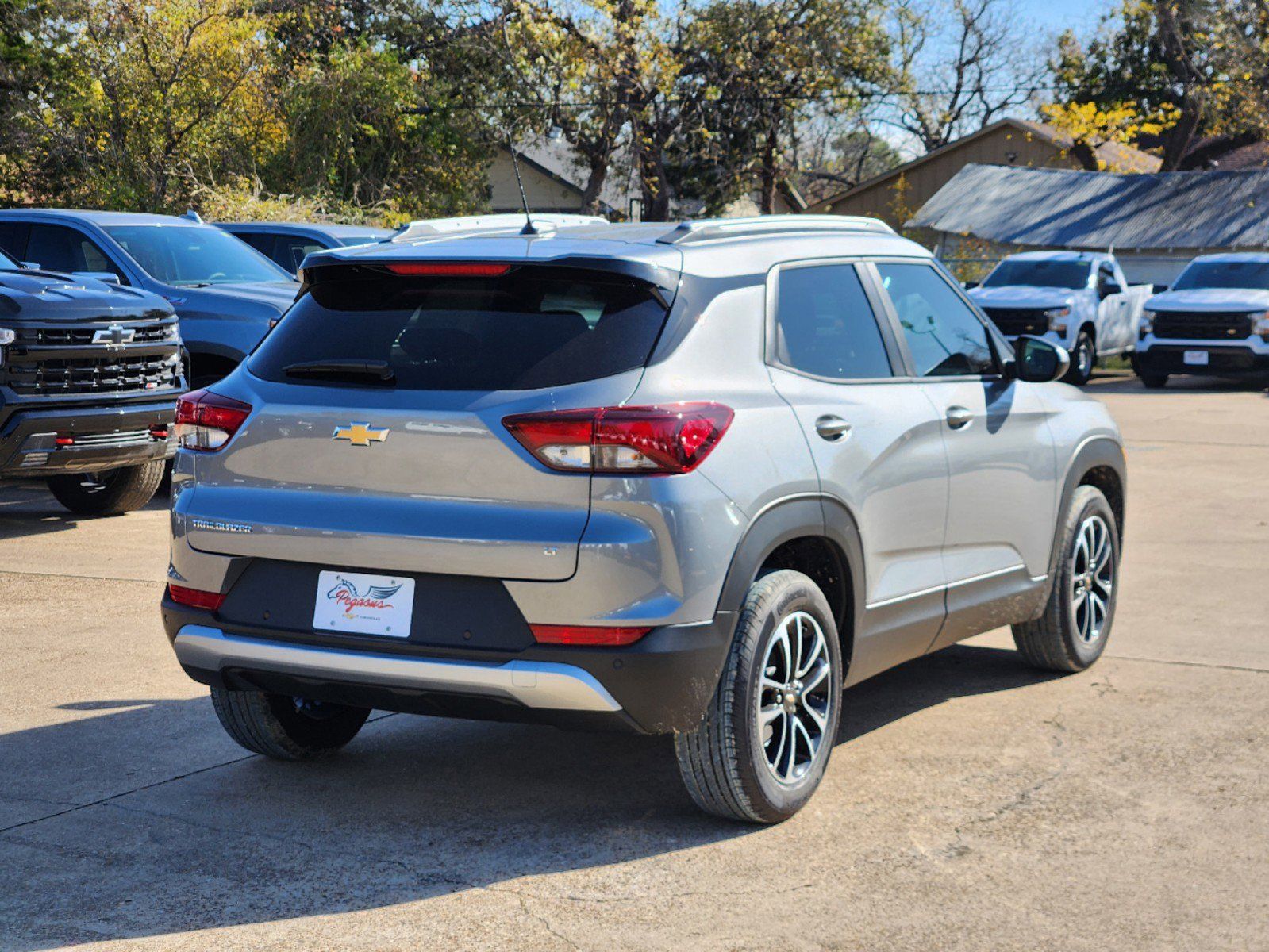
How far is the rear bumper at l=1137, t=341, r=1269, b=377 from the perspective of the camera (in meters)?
23.2

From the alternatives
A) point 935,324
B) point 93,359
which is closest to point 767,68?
point 93,359

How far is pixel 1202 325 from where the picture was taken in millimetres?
23672

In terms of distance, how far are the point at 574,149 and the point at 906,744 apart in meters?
35.7

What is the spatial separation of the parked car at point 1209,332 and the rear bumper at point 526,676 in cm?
2081

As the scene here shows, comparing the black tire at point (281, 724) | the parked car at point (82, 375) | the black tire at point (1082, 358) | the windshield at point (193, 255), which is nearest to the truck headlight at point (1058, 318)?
the black tire at point (1082, 358)

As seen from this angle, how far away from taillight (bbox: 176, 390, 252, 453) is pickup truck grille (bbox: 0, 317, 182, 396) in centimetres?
501

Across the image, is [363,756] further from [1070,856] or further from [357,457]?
[1070,856]

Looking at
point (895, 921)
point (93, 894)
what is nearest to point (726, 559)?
point (895, 921)

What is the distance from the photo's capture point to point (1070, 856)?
179 inches

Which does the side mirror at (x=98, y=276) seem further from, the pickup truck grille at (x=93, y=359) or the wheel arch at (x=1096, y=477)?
the wheel arch at (x=1096, y=477)

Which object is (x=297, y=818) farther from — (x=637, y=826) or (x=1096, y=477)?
(x=1096, y=477)

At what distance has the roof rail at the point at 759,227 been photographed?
16.0 ft

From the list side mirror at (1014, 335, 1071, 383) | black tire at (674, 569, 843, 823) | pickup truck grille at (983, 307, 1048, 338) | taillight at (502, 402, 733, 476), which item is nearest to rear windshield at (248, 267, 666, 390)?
taillight at (502, 402, 733, 476)

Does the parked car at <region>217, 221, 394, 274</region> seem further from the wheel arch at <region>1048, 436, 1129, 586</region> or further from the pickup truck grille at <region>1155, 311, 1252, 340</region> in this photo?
the pickup truck grille at <region>1155, 311, 1252, 340</region>
